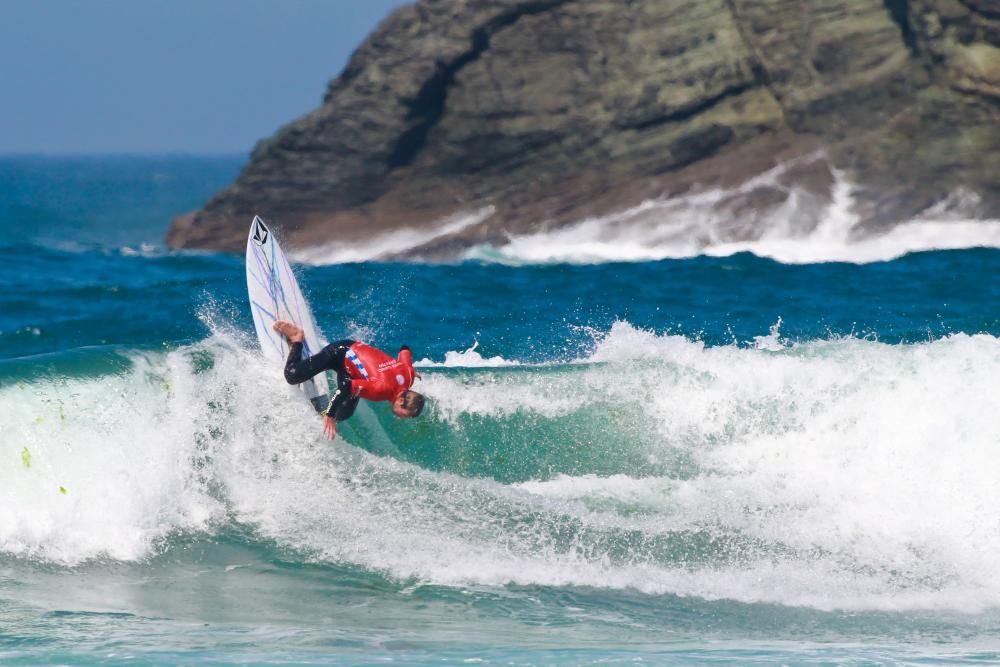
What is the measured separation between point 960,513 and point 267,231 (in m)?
4.78

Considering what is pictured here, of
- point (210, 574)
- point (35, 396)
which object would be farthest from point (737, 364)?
point (35, 396)

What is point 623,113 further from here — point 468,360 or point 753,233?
point 468,360

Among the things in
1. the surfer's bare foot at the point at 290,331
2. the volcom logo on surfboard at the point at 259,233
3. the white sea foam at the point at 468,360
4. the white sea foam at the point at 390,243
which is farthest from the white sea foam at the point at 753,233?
the surfer's bare foot at the point at 290,331

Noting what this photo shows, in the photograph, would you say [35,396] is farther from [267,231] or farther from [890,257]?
[890,257]

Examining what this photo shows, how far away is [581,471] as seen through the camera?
884 cm

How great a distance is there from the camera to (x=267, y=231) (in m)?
8.76

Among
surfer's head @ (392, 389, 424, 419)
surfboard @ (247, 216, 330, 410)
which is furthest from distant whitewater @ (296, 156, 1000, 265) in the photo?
surfer's head @ (392, 389, 424, 419)

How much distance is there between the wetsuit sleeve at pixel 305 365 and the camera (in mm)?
7613

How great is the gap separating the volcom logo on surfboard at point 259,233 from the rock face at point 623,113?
1334 centimetres

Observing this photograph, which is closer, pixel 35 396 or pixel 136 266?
pixel 35 396

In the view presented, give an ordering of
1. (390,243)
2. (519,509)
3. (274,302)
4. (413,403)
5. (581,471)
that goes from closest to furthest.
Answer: (413,403)
(519,509)
(274,302)
(581,471)
(390,243)

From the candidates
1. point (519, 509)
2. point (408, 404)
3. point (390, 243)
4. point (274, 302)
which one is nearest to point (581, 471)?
point (519, 509)

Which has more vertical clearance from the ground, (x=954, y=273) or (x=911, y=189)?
(x=911, y=189)

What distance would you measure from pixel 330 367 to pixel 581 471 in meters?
2.06
